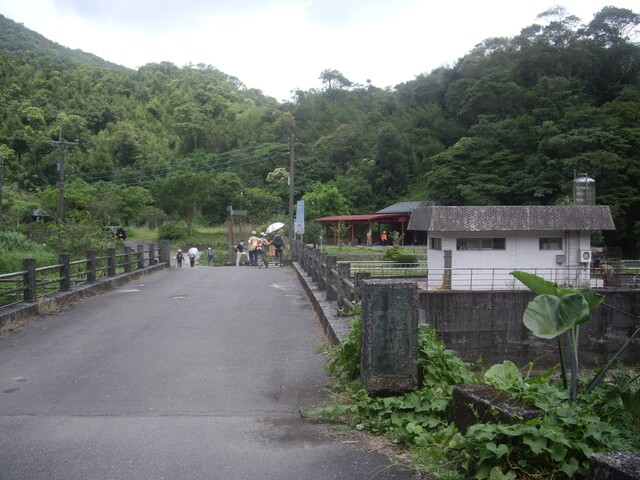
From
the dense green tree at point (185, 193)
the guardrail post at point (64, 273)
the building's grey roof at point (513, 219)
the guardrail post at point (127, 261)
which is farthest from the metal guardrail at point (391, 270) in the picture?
the dense green tree at point (185, 193)

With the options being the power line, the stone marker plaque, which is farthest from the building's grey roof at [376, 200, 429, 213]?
the stone marker plaque

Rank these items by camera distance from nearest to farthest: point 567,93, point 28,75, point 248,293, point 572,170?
point 248,293, point 572,170, point 567,93, point 28,75

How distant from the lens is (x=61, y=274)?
13258mm

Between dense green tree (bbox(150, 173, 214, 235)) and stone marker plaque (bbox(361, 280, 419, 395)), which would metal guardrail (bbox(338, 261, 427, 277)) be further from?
dense green tree (bbox(150, 173, 214, 235))

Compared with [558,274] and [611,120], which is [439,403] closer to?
[558,274]

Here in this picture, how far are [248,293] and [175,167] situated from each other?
6012cm

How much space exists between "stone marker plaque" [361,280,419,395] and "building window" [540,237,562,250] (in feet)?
77.0

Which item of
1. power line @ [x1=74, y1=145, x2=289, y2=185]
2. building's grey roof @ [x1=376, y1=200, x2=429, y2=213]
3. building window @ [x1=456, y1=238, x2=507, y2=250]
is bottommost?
building window @ [x1=456, y1=238, x2=507, y2=250]

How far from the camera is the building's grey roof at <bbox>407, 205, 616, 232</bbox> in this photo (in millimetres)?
25906

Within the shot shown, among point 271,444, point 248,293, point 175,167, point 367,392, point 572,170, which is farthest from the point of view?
point 175,167

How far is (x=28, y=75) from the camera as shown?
253 feet

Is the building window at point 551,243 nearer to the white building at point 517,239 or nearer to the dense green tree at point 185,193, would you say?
the white building at point 517,239

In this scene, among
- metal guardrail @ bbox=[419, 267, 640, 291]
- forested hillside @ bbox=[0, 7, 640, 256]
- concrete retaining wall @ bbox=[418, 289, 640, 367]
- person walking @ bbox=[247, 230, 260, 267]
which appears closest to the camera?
concrete retaining wall @ bbox=[418, 289, 640, 367]

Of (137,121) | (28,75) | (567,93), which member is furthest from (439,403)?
(137,121)
